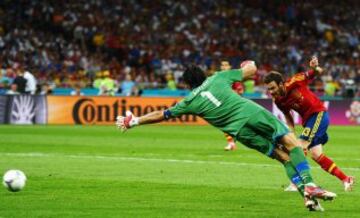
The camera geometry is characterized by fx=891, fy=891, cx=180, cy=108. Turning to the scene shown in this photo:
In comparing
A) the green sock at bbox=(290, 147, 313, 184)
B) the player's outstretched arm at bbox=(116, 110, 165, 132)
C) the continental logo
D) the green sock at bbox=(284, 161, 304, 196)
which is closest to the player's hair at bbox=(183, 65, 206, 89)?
the player's outstretched arm at bbox=(116, 110, 165, 132)

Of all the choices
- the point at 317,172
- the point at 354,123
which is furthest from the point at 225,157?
the point at 354,123

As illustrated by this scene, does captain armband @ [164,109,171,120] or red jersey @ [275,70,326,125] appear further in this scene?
red jersey @ [275,70,326,125]

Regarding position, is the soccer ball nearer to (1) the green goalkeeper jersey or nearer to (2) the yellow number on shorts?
(1) the green goalkeeper jersey

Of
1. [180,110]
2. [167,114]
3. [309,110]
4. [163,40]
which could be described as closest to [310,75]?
[309,110]

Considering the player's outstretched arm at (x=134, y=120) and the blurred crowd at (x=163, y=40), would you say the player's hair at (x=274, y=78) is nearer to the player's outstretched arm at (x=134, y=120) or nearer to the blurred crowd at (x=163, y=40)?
the player's outstretched arm at (x=134, y=120)

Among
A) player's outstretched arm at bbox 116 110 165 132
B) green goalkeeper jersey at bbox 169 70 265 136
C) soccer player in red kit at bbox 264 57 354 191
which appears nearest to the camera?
green goalkeeper jersey at bbox 169 70 265 136

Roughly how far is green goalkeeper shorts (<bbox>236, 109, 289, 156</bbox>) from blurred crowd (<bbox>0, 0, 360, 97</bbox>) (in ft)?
88.3

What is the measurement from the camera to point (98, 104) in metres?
36.4

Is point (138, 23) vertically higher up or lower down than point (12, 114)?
higher up

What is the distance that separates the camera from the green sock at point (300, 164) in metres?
11.6

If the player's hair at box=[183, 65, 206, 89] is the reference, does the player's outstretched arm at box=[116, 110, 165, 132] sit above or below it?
below

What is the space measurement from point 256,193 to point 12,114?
22940mm

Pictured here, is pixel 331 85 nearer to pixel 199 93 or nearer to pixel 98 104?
pixel 98 104

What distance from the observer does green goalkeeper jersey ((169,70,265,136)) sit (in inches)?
468
